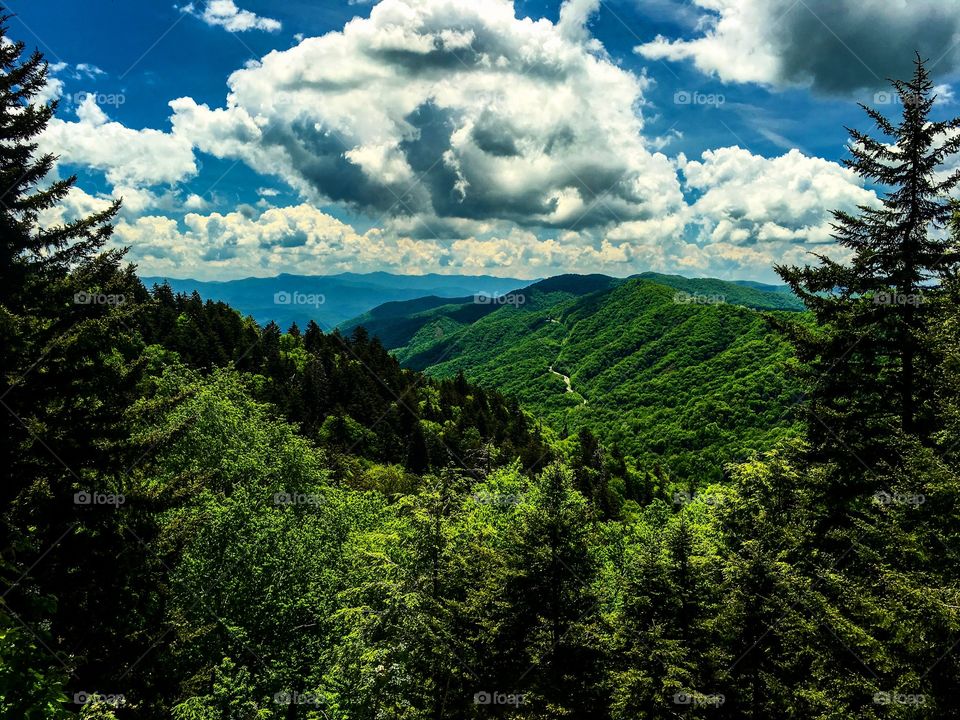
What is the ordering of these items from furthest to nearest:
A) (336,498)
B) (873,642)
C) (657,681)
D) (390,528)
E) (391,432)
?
(391,432), (336,498), (390,528), (657,681), (873,642)

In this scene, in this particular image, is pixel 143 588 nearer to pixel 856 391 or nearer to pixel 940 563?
pixel 940 563

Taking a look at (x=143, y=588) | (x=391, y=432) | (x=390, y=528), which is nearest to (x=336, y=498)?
(x=390, y=528)

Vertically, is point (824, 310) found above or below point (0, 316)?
above

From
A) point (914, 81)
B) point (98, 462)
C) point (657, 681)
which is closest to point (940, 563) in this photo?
point (657, 681)

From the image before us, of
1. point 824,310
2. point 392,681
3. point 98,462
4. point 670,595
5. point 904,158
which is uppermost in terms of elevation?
point 904,158

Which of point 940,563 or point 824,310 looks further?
point 824,310

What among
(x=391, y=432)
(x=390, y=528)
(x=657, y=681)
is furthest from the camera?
(x=391, y=432)

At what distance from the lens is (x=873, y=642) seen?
11445 millimetres

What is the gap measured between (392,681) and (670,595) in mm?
8390

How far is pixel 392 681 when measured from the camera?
1459cm

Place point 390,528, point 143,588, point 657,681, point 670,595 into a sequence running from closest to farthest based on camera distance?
point 657,681 → point 670,595 → point 143,588 → point 390,528

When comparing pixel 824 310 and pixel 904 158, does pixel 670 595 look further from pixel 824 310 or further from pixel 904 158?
pixel 904 158

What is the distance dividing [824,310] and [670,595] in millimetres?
10406

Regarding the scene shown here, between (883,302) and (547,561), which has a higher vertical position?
(883,302)
